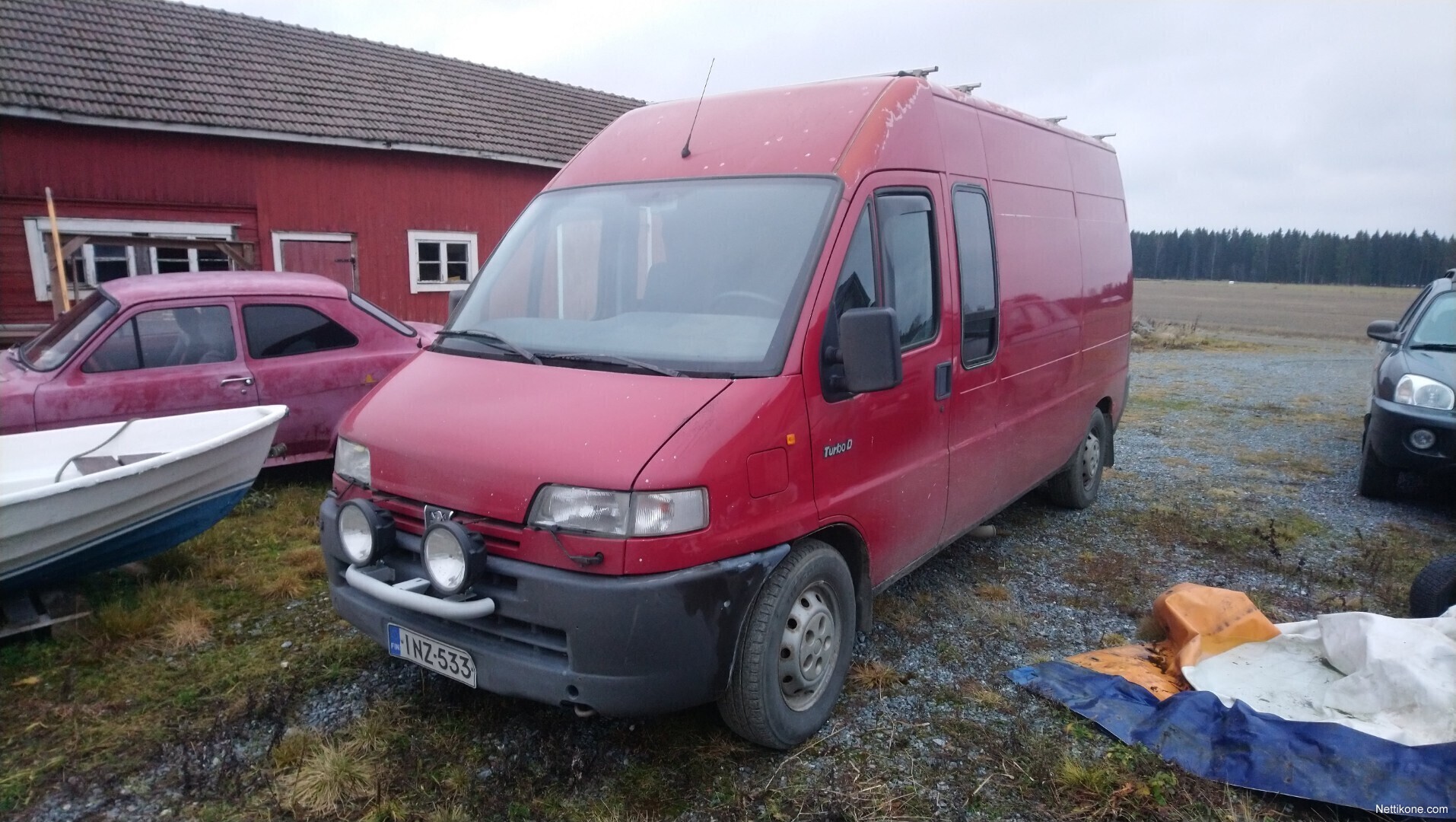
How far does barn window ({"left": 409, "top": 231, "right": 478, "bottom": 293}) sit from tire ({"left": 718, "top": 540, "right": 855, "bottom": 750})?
11.7 meters

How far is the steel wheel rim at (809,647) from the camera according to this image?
3270 millimetres

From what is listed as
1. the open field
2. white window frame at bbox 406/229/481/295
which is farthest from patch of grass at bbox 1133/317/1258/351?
white window frame at bbox 406/229/481/295

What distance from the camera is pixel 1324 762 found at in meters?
3.03

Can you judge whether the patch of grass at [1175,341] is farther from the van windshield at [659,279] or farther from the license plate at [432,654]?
the license plate at [432,654]

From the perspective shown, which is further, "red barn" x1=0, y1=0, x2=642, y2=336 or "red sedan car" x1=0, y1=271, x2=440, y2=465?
"red barn" x1=0, y1=0, x2=642, y2=336

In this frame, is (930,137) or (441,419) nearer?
(441,419)

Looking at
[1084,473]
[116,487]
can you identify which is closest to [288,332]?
[116,487]

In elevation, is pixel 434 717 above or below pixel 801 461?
below

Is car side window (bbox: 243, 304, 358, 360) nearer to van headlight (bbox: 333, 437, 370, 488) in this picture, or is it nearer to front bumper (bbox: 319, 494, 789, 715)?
van headlight (bbox: 333, 437, 370, 488)

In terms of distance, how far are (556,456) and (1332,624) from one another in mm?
3345

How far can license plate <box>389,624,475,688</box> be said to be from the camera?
9.92 ft

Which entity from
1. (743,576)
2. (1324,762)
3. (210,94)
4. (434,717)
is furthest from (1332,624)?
(210,94)

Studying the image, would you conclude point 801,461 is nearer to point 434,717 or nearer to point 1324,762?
point 434,717

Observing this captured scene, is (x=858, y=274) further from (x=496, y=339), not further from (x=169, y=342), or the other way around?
(x=169, y=342)
